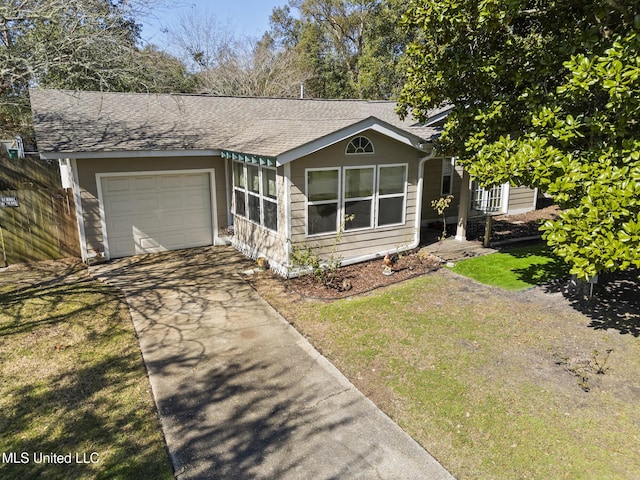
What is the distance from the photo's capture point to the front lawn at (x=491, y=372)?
4527mm

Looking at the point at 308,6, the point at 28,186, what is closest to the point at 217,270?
the point at 28,186

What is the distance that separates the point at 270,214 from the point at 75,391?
17.9ft

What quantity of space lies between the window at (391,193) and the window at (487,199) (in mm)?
5272

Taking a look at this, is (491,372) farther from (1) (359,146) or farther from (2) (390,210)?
(1) (359,146)

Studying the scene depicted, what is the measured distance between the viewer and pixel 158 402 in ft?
17.3

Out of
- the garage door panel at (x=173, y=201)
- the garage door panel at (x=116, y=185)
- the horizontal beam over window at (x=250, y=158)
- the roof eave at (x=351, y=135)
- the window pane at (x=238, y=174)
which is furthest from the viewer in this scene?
the garage door panel at (x=173, y=201)

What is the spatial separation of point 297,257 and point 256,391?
4.12 meters

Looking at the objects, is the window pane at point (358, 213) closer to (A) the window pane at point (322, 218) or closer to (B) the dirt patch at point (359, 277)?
(A) the window pane at point (322, 218)

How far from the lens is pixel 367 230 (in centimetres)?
1035

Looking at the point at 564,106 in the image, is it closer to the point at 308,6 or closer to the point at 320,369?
the point at 320,369

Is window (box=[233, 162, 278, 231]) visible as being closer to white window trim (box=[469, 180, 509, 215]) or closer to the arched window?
the arched window

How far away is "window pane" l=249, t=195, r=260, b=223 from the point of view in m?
10.4

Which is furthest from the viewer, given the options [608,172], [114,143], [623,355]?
[114,143]

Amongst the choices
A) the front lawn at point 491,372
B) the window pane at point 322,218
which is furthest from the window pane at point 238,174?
the front lawn at point 491,372
